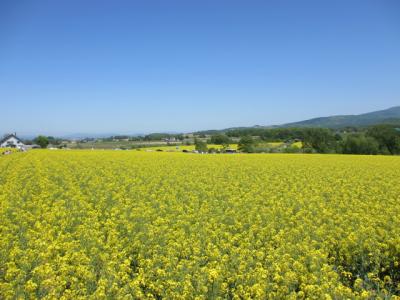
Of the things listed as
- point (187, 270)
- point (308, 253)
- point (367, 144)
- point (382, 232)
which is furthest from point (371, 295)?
point (367, 144)

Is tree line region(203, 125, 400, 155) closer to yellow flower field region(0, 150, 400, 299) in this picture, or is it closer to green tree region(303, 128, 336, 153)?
green tree region(303, 128, 336, 153)

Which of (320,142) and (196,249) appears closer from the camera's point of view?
(196,249)

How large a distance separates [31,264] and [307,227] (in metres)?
7.16

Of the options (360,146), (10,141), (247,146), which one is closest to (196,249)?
(360,146)

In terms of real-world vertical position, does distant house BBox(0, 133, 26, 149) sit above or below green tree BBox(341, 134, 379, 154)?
above

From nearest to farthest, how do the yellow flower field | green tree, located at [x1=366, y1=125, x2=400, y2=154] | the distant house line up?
the yellow flower field < green tree, located at [x1=366, y1=125, x2=400, y2=154] < the distant house

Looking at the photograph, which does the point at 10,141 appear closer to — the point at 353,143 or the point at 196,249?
the point at 353,143

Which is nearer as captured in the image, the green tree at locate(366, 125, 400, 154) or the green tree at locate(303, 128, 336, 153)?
the green tree at locate(366, 125, 400, 154)

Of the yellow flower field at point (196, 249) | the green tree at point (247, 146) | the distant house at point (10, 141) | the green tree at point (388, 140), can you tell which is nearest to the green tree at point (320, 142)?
the green tree at point (388, 140)

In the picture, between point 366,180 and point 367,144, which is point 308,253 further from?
point 367,144

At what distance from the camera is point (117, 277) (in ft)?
19.0

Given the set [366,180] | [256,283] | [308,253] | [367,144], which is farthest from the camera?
[367,144]

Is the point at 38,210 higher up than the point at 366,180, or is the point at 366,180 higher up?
the point at 38,210

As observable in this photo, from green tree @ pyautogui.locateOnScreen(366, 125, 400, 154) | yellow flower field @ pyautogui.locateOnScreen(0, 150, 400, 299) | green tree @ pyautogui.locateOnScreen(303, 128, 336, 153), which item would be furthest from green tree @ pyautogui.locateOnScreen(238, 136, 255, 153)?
yellow flower field @ pyautogui.locateOnScreen(0, 150, 400, 299)
